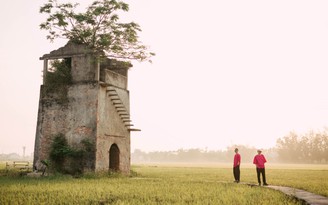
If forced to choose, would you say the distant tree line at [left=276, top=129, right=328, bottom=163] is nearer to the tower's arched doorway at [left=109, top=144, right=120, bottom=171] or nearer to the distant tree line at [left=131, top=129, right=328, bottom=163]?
the distant tree line at [left=131, top=129, right=328, bottom=163]

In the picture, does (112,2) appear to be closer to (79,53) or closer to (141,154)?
(79,53)

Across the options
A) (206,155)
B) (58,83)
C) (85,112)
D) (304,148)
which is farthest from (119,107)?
(206,155)

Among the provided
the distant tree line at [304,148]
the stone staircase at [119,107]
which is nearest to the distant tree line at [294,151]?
the distant tree line at [304,148]

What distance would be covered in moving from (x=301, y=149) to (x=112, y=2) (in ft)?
289

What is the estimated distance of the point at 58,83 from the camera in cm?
2053

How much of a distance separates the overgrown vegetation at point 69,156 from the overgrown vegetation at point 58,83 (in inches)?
101

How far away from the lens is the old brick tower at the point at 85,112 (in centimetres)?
1936

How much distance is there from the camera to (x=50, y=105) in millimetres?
20500

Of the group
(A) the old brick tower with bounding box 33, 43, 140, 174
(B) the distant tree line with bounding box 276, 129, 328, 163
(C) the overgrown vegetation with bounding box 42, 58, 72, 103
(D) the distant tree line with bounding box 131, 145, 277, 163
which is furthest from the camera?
(D) the distant tree line with bounding box 131, 145, 277, 163

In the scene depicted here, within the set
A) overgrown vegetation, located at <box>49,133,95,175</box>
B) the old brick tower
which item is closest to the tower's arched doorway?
the old brick tower

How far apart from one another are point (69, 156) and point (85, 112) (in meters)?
2.72

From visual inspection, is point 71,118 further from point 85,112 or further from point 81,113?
point 85,112

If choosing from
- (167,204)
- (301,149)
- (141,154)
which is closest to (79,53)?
(167,204)

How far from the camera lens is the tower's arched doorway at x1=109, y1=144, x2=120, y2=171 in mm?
21391
